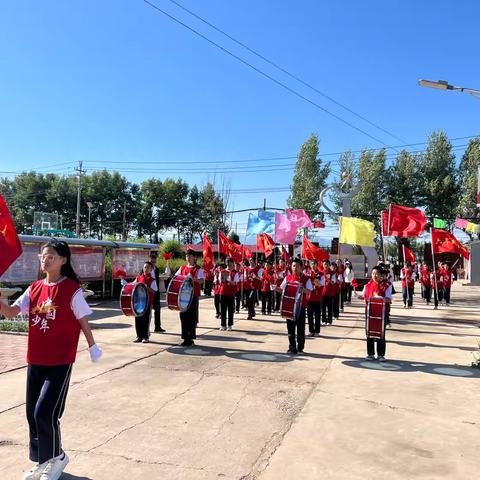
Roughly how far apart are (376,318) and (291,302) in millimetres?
1496

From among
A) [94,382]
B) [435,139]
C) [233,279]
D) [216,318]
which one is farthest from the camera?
[435,139]

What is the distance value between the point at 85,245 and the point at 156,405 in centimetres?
1327

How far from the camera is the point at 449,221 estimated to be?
44.6 meters

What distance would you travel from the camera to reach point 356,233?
1803 cm

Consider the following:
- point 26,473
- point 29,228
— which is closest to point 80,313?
point 26,473

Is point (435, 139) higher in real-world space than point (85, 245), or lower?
higher

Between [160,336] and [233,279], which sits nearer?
[160,336]

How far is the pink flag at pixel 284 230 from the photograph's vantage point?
67.2 feet

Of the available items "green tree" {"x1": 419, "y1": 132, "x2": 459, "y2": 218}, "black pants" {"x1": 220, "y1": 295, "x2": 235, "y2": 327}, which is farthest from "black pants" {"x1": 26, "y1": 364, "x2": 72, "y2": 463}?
"green tree" {"x1": 419, "y1": 132, "x2": 459, "y2": 218}

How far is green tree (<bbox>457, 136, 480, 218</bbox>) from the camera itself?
1593 inches

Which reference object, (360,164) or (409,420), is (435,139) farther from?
(409,420)

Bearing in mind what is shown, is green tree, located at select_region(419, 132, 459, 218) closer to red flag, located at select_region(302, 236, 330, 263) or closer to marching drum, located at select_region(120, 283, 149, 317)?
red flag, located at select_region(302, 236, 330, 263)

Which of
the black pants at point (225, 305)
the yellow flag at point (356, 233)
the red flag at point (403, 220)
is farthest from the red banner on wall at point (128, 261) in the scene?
the red flag at point (403, 220)

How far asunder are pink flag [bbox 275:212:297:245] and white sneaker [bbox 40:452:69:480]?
55.6 ft
